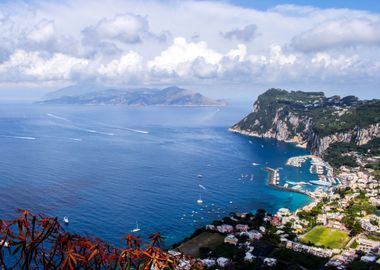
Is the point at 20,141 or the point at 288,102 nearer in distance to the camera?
the point at 20,141

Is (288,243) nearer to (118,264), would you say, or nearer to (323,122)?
(118,264)

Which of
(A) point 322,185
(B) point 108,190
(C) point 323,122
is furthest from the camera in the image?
(C) point 323,122

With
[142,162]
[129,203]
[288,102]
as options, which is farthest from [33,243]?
[288,102]

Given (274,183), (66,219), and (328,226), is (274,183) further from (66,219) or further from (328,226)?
(66,219)

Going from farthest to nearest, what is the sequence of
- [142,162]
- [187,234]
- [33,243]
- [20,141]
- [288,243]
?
[20,141] < [142,162] < [187,234] < [288,243] < [33,243]

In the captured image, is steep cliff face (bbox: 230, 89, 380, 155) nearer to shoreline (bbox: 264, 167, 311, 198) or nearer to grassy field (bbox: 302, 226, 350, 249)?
shoreline (bbox: 264, 167, 311, 198)

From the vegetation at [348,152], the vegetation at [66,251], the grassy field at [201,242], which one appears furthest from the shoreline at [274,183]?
the vegetation at [66,251]

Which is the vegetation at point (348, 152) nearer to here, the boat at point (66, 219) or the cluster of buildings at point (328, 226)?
the cluster of buildings at point (328, 226)
